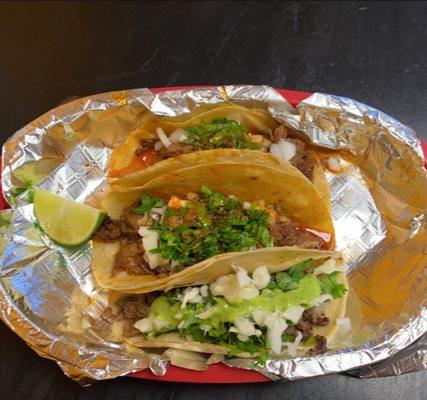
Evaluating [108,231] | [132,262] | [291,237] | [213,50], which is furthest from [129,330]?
[213,50]

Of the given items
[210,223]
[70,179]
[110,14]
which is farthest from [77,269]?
[110,14]

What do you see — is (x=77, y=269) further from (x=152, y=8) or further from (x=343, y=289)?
(x=152, y=8)

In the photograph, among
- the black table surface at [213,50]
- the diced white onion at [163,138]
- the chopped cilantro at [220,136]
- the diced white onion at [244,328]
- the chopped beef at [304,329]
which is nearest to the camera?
the diced white onion at [244,328]

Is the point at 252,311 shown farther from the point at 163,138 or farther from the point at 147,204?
the point at 163,138

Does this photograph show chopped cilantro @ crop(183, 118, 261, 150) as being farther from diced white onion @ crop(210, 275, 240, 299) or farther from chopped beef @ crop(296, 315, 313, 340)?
chopped beef @ crop(296, 315, 313, 340)

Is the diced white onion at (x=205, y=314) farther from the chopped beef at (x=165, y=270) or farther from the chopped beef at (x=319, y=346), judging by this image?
the chopped beef at (x=319, y=346)

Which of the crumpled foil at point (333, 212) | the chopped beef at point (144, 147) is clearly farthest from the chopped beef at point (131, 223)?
the chopped beef at point (144, 147)
